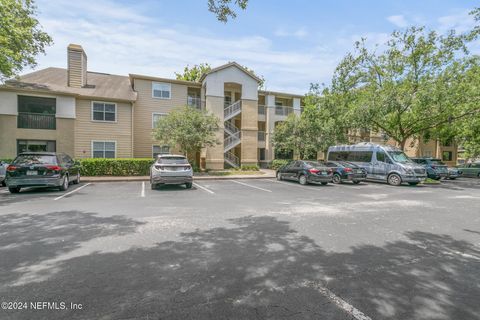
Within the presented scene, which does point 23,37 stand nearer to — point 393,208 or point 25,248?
point 25,248

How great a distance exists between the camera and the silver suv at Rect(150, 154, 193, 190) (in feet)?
38.6

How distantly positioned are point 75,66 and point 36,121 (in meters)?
5.75

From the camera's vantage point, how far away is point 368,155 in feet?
58.6

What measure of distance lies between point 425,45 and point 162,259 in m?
21.3

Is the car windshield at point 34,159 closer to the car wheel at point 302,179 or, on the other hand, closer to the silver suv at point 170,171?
the silver suv at point 170,171

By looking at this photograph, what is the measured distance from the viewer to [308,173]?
48.6 ft

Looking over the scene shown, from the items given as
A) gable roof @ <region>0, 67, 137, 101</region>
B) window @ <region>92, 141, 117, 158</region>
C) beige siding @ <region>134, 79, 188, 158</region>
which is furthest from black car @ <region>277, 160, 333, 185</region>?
window @ <region>92, 141, 117, 158</region>

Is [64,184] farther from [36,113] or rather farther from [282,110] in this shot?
[282,110]

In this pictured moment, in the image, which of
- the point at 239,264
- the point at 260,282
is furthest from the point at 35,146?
the point at 260,282

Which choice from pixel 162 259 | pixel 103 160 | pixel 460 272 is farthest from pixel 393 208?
pixel 103 160

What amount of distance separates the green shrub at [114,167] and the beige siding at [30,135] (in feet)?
11.2

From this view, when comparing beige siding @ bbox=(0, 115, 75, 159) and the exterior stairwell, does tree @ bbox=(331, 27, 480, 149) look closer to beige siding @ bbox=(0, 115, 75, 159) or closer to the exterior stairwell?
the exterior stairwell

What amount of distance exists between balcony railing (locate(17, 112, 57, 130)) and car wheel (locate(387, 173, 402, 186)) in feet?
79.7

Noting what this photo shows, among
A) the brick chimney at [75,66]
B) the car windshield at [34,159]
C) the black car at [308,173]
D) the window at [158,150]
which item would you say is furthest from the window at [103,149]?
the black car at [308,173]
